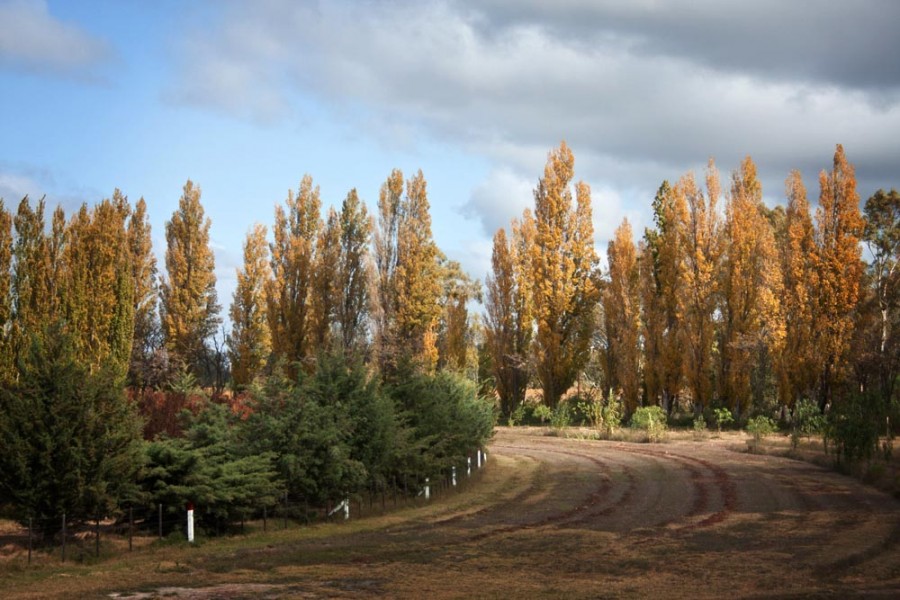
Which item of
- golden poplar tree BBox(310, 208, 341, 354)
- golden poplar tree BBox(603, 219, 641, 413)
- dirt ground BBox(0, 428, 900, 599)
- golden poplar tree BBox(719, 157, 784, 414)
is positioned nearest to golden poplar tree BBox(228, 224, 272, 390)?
golden poplar tree BBox(310, 208, 341, 354)

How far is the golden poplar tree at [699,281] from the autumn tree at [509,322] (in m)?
10.7

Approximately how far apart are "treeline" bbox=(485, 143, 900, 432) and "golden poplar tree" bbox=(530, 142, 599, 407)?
0.24ft

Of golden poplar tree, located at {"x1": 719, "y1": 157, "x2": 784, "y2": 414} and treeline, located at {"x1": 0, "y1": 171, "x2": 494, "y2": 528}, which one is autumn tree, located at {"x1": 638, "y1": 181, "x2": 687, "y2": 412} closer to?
golden poplar tree, located at {"x1": 719, "y1": 157, "x2": 784, "y2": 414}

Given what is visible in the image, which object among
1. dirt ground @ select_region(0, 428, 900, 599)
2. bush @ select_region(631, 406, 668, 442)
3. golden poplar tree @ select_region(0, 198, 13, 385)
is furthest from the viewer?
bush @ select_region(631, 406, 668, 442)

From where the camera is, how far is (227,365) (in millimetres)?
71000

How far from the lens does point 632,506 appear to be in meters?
22.7

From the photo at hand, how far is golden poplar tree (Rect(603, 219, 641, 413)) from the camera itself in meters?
51.3

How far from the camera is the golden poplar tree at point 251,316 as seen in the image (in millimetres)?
58875

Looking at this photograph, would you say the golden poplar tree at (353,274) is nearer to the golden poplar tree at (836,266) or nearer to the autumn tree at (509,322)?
the autumn tree at (509,322)

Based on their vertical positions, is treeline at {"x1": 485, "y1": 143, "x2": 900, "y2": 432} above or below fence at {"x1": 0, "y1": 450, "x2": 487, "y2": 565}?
above

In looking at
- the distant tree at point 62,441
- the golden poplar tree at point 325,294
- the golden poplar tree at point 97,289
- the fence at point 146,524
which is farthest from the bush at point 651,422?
the distant tree at point 62,441

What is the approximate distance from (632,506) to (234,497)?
10283 mm

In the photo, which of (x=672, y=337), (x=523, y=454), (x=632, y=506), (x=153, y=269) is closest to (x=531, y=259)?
(x=672, y=337)

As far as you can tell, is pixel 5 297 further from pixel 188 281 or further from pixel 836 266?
pixel 836 266
